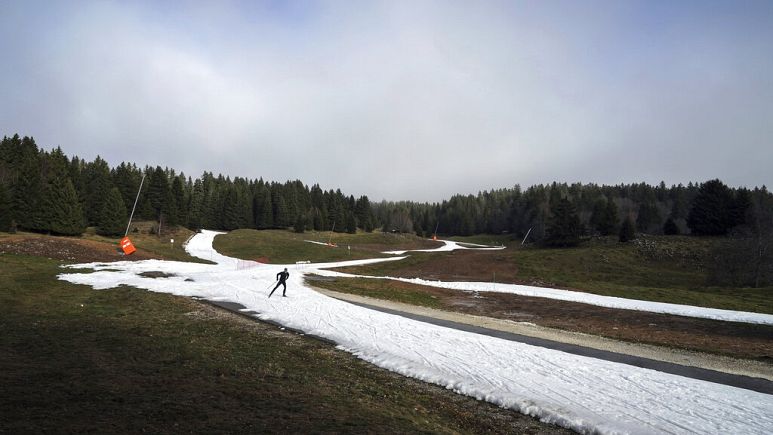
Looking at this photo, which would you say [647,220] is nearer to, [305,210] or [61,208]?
[305,210]

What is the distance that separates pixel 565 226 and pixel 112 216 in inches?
2824

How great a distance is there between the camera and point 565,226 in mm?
67312

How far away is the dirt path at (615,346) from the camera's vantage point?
13.4 m

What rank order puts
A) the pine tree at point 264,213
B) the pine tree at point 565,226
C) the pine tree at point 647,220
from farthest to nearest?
the pine tree at point 264,213 → the pine tree at point 647,220 → the pine tree at point 565,226

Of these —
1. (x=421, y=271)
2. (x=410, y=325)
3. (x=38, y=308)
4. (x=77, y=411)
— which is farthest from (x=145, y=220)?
(x=77, y=411)

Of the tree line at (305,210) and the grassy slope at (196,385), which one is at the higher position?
the tree line at (305,210)

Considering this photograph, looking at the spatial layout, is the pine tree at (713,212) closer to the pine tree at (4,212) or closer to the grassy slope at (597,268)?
the grassy slope at (597,268)

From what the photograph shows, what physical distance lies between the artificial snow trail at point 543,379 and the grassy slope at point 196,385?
0.94 metres

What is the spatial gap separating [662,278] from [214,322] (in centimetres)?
4837

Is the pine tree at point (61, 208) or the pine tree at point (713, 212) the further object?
the pine tree at point (713, 212)

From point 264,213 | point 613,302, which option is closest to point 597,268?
point 613,302

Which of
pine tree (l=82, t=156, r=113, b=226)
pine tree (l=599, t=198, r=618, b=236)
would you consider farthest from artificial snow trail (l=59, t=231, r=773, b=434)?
pine tree (l=82, t=156, r=113, b=226)

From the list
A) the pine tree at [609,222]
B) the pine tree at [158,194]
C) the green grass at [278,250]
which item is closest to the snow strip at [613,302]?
the green grass at [278,250]

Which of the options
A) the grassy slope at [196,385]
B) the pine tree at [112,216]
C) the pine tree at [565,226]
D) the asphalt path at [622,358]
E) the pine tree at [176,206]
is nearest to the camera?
the grassy slope at [196,385]
